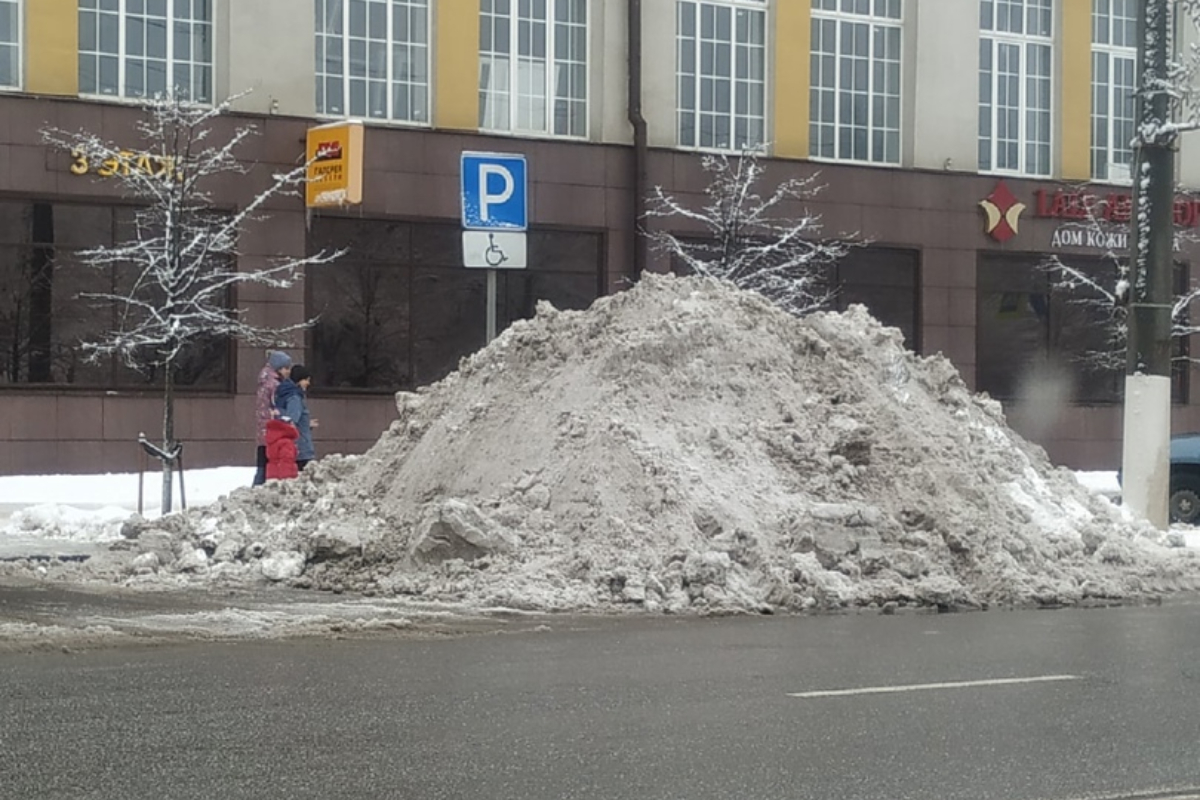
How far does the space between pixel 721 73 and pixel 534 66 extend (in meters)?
3.11

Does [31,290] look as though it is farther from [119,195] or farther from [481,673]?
[481,673]

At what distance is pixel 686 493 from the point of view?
46.5 ft

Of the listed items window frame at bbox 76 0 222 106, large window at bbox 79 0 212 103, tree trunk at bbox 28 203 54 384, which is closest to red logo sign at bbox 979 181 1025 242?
window frame at bbox 76 0 222 106

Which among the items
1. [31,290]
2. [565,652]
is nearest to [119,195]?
[31,290]

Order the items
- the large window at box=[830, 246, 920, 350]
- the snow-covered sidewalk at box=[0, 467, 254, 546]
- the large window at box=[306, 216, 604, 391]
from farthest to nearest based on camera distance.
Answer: the large window at box=[830, 246, 920, 350] < the large window at box=[306, 216, 604, 391] < the snow-covered sidewalk at box=[0, 467, 254, 546]

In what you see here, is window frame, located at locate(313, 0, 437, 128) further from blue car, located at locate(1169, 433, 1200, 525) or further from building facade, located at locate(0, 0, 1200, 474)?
blue car, located at locate(1169, 433, 1200, 525)

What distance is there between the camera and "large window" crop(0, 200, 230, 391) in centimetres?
2477

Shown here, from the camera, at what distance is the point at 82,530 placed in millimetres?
17984

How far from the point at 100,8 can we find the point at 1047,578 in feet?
53.2

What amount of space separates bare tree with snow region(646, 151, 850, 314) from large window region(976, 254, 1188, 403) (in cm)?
332

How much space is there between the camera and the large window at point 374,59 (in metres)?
26.8

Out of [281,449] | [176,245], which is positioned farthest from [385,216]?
[281,449]

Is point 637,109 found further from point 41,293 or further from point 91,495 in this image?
point 91,495

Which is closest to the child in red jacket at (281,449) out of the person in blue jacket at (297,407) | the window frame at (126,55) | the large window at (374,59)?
the person in blue jacket at (297,407)
